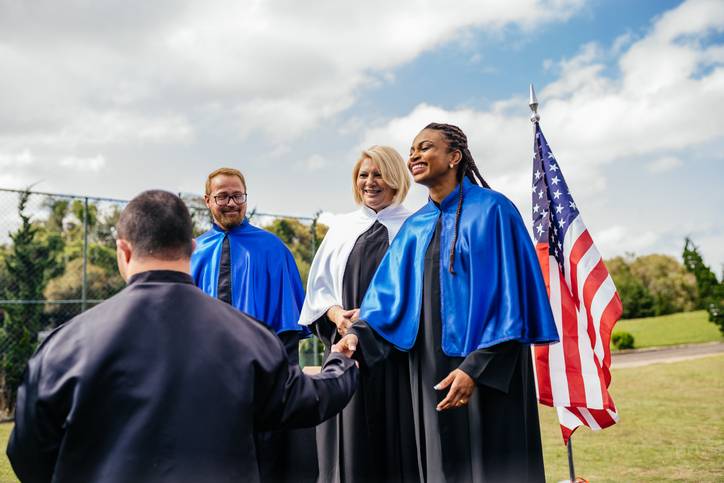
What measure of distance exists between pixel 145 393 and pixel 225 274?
3073 mm

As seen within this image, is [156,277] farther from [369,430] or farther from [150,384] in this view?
[369,430]

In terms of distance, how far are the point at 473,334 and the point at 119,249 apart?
1.70 m

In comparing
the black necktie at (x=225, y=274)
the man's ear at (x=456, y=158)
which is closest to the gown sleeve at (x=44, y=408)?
the man's ear at (x=456, y=158)

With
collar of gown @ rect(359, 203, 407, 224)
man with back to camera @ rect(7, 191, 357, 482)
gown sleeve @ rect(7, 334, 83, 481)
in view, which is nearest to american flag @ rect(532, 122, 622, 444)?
collar of gown @ rect(359, 203, 407, 224)

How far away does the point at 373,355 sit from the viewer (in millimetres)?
3496

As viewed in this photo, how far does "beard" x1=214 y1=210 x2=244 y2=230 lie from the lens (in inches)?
197

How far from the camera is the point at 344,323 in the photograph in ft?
13.7

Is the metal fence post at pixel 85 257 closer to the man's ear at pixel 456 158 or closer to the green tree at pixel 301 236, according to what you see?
the green tree at pixel 301 236

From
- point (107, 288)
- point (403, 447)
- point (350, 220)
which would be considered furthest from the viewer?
point (107, 288)

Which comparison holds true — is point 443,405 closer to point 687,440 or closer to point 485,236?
point 485,236

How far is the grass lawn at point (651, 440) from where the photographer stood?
721 centimetres

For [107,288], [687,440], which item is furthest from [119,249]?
[107,288]

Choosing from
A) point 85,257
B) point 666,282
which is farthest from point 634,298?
point 85,257

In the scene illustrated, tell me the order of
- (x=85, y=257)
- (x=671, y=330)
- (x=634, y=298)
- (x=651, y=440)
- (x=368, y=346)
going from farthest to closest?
1. (x=634, y=298)
2. (x=671, y=330)
3. (x=85, y=257)
4. (x=651, y=440)
5. (x=368, y=346)
